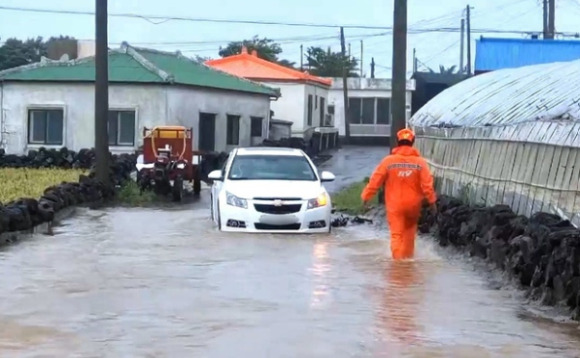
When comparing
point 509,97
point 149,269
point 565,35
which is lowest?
point 149,269

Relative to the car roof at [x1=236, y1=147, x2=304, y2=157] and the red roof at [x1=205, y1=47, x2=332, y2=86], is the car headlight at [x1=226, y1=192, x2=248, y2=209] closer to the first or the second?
the car roof at [x1=236, y1=147, x2=304, y2=157]

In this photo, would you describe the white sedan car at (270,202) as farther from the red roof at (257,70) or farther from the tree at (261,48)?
the tree at (261,48)

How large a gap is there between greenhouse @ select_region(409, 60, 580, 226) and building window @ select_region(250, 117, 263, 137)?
2193cm

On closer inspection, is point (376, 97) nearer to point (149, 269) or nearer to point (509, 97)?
point (509, 97)

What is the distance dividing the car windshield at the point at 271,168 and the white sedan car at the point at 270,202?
0.06 ft

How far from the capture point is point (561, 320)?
11.3 metres

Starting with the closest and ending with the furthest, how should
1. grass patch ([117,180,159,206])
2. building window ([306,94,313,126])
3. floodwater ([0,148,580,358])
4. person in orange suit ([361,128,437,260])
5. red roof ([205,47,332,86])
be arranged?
1. floodwater ([0,148,580,358])
2. person in orange suit ([361,128,437,260])
3. grass patch ([117,180,159,206])
4. red roof ([205,47,332,86])
5. building window ([306,94,313,126])

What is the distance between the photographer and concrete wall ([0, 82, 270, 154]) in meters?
A: 41.1

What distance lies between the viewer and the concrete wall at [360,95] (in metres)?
72.1

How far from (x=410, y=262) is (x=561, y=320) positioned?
4.56 metres

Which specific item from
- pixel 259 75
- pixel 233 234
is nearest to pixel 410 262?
pixel 233 234

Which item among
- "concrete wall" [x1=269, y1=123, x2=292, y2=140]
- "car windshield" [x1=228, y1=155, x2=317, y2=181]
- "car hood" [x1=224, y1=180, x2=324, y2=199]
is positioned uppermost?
"concrete wall" [x1=269, y1=123, x2=292, y2=140]

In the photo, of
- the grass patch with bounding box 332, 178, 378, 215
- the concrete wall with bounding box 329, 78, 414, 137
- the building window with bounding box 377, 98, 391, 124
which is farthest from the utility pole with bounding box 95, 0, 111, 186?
the building window with bounding box 377, 98, 391, 124

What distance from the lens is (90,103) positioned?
137ft
